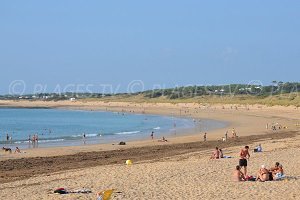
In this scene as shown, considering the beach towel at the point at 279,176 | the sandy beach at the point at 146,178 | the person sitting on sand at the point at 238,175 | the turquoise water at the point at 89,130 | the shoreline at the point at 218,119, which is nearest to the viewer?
the sandy beach at the point at 146,178

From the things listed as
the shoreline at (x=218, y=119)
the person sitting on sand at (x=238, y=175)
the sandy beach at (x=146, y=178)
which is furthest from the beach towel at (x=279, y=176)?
the shoreline at (x=218, y=119)

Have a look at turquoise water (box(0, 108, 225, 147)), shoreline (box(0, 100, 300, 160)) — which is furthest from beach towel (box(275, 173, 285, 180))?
turquoise water (box(0, 108, 225, 147))

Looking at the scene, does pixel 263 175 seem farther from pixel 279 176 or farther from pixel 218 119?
pixel 218 119

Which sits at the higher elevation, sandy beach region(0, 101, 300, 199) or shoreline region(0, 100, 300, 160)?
sandy beach region(0, 101, 300, 199)

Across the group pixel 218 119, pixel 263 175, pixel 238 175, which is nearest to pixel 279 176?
pixel 263 175

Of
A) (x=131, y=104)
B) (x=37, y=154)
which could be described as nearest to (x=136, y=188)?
(x=37, y=154)

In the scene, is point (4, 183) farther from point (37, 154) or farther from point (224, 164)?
point (37, 154)

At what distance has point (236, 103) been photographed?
97875 millimetres

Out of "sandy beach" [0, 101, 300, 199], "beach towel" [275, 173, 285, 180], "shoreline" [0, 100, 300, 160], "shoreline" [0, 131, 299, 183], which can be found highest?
"beach towel" [275, 173, 285, 180]

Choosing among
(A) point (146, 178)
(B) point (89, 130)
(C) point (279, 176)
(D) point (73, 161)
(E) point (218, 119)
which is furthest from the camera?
(E) point (218, 119)

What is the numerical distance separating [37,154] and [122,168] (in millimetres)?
10518

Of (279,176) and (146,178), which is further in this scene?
(146,178)

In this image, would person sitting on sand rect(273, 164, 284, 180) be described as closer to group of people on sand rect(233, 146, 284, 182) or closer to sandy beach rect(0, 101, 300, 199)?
group of people on sand rect(233, 146, 284, 182)

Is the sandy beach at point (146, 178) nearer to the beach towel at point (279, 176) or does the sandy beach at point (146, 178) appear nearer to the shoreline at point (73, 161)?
the shoreline at point (73, 161)
